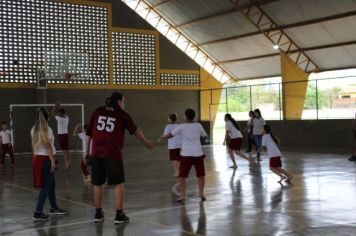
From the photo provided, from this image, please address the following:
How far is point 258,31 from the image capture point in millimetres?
27469

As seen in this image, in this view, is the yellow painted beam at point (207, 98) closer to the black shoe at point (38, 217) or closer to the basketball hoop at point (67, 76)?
the basketball hoop at point (67, 76)

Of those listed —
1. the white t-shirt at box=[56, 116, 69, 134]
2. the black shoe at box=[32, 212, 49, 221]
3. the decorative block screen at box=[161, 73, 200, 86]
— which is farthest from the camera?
the decorative block screen at box=[161, 73, 200, 86]

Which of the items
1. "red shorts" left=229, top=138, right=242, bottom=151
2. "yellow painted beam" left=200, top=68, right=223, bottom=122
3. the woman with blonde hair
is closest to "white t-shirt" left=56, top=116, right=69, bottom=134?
"red shorts" left=229, top=138, right=242, bottom=151

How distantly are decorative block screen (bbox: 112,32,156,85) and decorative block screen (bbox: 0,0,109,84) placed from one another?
2.52 feet

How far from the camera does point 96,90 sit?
1105 inches

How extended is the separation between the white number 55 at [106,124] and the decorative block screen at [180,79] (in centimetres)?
2374

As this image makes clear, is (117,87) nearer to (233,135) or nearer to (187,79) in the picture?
(187,79)

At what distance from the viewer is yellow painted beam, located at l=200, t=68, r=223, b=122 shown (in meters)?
32.4

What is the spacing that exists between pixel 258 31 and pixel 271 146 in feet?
54.2

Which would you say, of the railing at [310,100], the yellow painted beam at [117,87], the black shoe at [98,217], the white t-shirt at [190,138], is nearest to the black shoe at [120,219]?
the black shoe at [98,217]

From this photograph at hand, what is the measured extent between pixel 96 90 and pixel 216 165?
13.3 m

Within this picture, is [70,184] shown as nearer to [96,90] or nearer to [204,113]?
[96,90]

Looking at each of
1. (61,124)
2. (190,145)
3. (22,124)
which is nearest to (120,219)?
(190,145)

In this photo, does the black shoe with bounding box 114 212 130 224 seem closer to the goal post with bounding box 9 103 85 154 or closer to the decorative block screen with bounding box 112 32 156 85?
the goal post with bounding box 9 103 85 154
